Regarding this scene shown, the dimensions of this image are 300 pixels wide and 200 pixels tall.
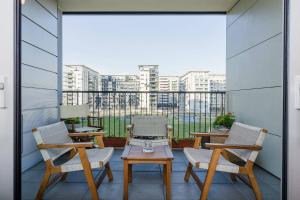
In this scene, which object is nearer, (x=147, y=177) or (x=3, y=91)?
(x=3, y=91)

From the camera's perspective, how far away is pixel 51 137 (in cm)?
249

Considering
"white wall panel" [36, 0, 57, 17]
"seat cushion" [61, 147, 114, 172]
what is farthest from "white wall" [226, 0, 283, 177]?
"white wall panel" [36, 0, 57, 17]

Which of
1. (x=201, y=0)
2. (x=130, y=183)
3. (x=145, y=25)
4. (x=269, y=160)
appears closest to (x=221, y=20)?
(x=201, y=0)

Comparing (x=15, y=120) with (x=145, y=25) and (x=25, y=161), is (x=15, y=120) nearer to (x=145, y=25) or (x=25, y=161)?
(x=25, y=161)

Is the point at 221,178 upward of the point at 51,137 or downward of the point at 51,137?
downward

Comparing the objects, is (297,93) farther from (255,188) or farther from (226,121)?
(226,121)

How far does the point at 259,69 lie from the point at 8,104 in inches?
119

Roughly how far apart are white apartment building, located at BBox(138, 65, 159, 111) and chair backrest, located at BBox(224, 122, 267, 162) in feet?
7.37

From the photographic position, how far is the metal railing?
4.79m

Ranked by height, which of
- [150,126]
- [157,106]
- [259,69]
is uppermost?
[259,69]

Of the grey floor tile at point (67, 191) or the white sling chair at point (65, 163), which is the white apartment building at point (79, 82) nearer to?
the white sling chair at point (65, 163)

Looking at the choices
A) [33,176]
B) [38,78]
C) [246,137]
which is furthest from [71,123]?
[246,137]

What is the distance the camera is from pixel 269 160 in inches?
117

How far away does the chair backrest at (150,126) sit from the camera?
151 inches
